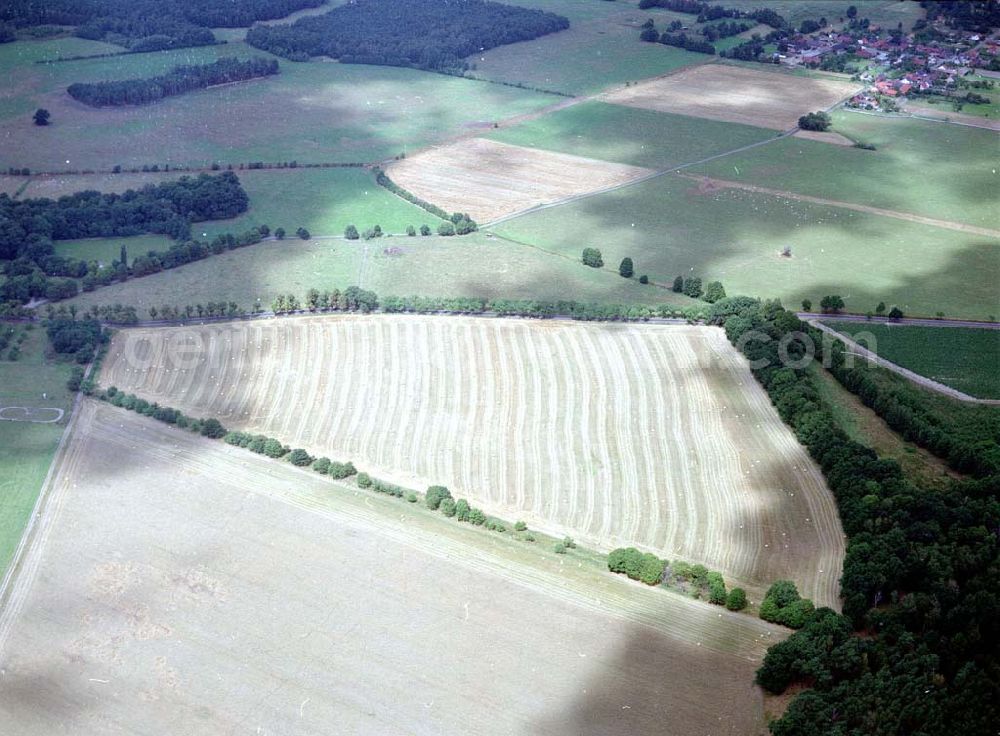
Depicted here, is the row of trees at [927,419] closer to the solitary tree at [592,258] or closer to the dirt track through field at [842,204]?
the solitary tree at [592,258]

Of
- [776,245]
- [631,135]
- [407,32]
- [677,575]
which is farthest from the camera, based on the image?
[407,32]

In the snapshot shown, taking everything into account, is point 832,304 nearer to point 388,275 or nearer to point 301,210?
point 388,275

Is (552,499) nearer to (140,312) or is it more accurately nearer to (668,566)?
(668,566)

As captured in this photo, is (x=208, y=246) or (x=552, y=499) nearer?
(x=552, y=499)

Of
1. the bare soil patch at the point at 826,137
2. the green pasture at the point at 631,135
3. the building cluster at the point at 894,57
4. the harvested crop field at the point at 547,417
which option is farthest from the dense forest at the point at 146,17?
the harvested crop field at the point at 547,417

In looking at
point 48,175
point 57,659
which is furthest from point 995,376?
point 48,175

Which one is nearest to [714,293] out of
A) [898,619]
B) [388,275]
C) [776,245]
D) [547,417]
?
[776,245]

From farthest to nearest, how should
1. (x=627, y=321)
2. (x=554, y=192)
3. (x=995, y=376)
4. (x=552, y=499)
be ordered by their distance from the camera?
(x=554, y=192) → (x=627, y=321) → (x=995, y=376) → (x=552, y=499)
